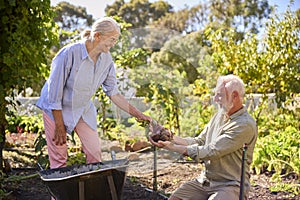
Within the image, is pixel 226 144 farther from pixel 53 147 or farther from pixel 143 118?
pixel 53 147

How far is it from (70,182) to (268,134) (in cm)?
384

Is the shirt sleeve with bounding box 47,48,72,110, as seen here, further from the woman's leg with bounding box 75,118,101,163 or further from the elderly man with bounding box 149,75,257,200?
the elderly man with bounding box 149,75,257,200

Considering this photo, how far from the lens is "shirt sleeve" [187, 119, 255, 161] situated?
2.66 metres

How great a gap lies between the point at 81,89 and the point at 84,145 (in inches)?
15.3

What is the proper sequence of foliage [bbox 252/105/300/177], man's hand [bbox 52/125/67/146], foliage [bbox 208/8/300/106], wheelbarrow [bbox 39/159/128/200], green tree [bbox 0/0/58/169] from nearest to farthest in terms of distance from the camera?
wheelbarrow [bbox 39/159/128/200] → man's hand [bbox 52/125/67/146] → green tree [bbox 0/0/58/169] → foliage [bbox 252/105/300/177] → foliage [bbox 208/8/300/106]

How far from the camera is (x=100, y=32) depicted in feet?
8.97

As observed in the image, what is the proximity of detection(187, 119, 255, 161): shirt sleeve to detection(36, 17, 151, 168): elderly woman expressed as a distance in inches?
15.8

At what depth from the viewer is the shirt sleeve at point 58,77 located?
2848 mm

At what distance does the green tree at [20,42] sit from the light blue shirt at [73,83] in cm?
106

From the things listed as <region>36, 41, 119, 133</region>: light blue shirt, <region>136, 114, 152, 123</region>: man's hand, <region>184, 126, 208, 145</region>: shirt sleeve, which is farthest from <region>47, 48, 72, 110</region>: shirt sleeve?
<region>184, 126, 208, 145</region>: shirt sleeve

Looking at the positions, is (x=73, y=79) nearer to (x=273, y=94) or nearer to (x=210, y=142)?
(x=210, y=142)

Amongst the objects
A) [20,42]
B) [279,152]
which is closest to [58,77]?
[20,42]

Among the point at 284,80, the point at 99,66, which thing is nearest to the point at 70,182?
the point at 99,66

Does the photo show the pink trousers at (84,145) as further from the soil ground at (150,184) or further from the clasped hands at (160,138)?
the clasped hands at (160,138)
